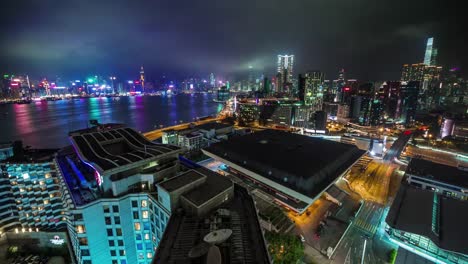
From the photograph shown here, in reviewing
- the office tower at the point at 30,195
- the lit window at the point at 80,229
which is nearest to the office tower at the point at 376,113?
the lit window at the point at 80,229

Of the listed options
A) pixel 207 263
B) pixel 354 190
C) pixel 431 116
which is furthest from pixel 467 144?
pixel 207 263

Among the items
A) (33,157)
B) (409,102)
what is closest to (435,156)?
(409,102)

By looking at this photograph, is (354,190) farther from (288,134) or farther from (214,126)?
(214,126)

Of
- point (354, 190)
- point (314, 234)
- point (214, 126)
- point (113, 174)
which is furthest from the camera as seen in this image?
point (214, 126)

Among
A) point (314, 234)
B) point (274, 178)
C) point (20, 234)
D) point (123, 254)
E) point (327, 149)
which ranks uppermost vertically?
point (327, 149)

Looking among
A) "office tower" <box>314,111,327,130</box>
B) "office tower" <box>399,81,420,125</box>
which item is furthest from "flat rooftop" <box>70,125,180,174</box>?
"office tower" <box>399,81,420,125</box>

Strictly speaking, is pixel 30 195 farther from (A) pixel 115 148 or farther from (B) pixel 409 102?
(B) pixel 409 102

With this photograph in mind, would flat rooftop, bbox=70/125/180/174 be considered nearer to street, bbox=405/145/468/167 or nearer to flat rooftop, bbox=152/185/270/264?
flat rooftop, bbox=152/185/270/264
